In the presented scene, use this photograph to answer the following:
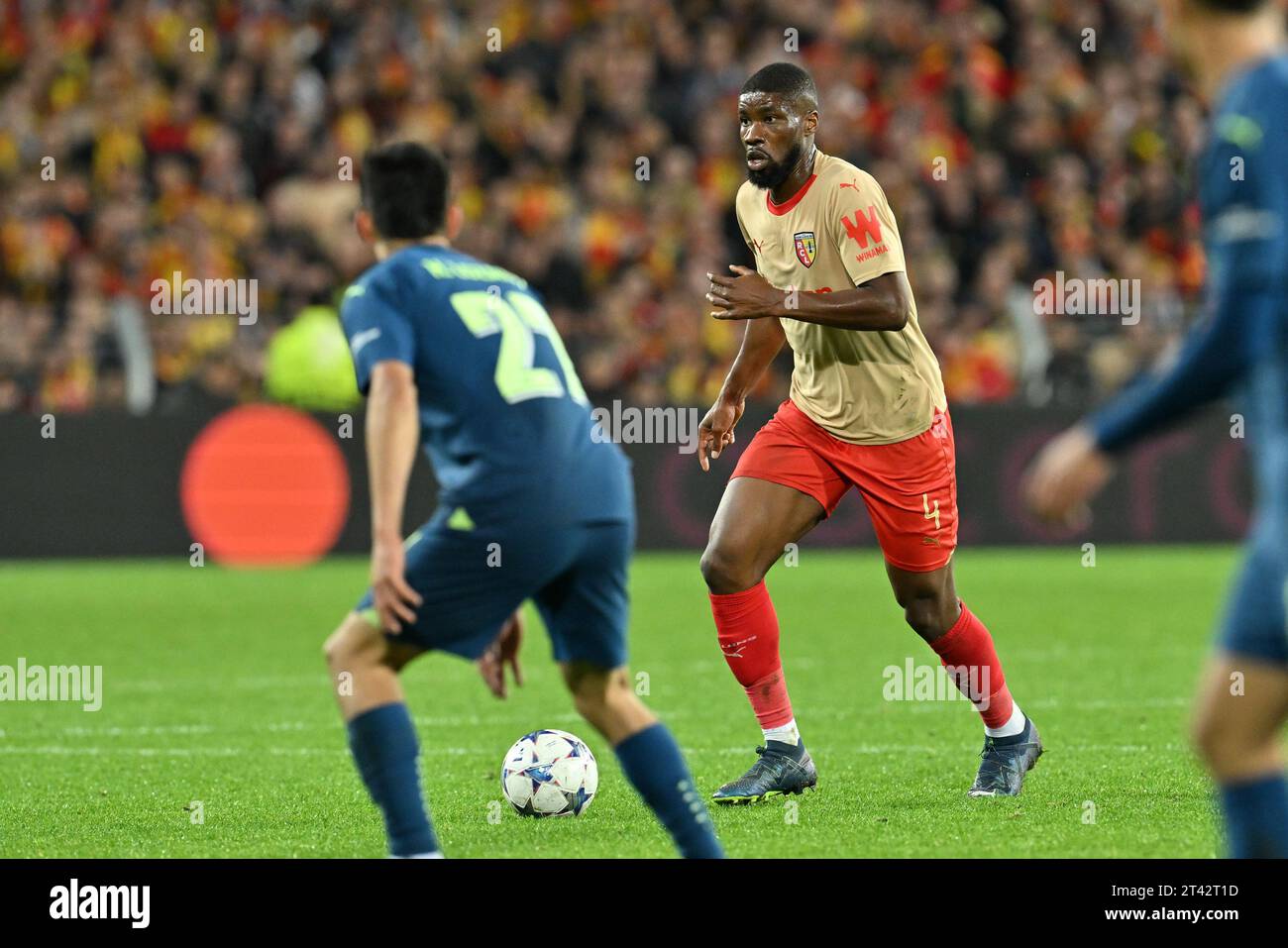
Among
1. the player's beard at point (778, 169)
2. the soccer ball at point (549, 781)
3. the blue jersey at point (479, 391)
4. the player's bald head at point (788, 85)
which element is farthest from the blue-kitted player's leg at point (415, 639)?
the player's bald head at point (788, 85)

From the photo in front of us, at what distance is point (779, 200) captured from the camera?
6.33 metres

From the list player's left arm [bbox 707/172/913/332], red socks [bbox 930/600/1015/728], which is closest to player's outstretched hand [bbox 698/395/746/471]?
player's left arm [bbox 707/172/913/332]

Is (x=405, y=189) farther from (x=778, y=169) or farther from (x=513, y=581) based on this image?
(x=778, y=169)

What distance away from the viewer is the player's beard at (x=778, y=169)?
6.20 metres

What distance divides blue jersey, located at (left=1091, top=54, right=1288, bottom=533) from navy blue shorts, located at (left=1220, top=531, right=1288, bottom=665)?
0.05m

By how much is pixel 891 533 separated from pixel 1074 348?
10322 millimetres

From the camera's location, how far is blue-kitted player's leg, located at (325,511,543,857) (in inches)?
172

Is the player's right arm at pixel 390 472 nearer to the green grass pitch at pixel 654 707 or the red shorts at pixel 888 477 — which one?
the green grass pitch at pixel 654 707

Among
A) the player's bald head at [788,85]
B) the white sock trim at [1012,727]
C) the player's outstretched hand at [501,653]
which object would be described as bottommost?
the white sock trim at [1012,727]

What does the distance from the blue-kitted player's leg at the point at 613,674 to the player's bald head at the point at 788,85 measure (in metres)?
2.19

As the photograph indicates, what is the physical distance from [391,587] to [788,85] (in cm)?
267

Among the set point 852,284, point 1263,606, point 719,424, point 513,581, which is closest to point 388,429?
point 513,581
